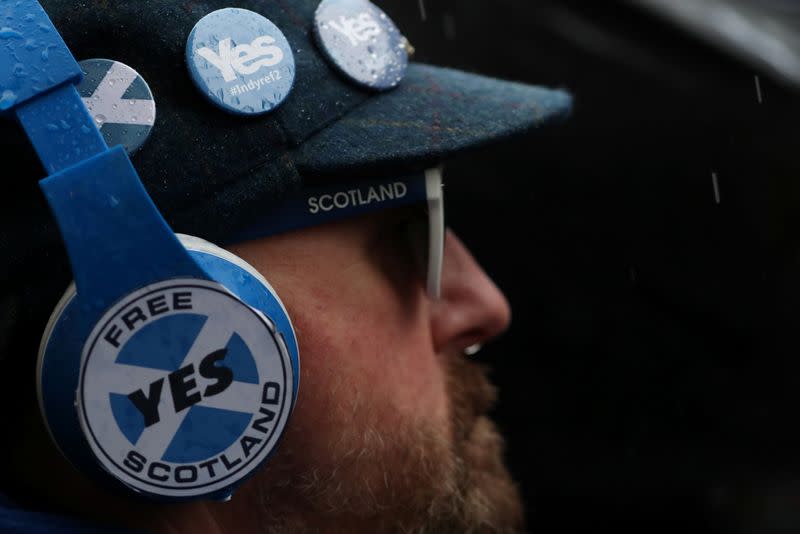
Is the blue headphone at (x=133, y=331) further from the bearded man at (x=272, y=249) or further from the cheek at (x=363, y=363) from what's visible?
the cheek at (x=363, y=363)

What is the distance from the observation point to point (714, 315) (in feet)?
7.43

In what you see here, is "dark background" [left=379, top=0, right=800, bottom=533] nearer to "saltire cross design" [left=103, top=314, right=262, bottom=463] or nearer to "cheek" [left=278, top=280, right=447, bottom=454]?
"cheek" [left=278, top=280, right=447, bottom=454]

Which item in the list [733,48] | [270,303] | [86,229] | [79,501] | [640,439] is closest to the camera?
[86,229]

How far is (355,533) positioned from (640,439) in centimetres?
144

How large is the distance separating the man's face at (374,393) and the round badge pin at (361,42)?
0.17m

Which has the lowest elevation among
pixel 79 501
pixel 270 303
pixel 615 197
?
pixel 615 197

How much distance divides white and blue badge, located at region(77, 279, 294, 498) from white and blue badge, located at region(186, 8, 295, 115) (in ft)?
0.74

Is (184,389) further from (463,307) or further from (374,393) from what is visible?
(463,307)

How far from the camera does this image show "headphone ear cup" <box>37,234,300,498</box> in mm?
740

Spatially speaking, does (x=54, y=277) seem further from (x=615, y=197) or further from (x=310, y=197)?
(x=615, y=197)

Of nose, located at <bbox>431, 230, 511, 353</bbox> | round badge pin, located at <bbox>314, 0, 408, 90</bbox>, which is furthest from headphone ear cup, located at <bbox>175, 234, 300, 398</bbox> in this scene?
nose, located at <bbox>431, 230, 511, 353</bbox>

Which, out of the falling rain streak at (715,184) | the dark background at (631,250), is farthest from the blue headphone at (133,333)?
the falling rain streak at (715,184)

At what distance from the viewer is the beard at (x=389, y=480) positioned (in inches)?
38.9

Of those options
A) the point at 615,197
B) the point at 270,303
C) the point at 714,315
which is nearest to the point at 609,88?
the point at 615,197
